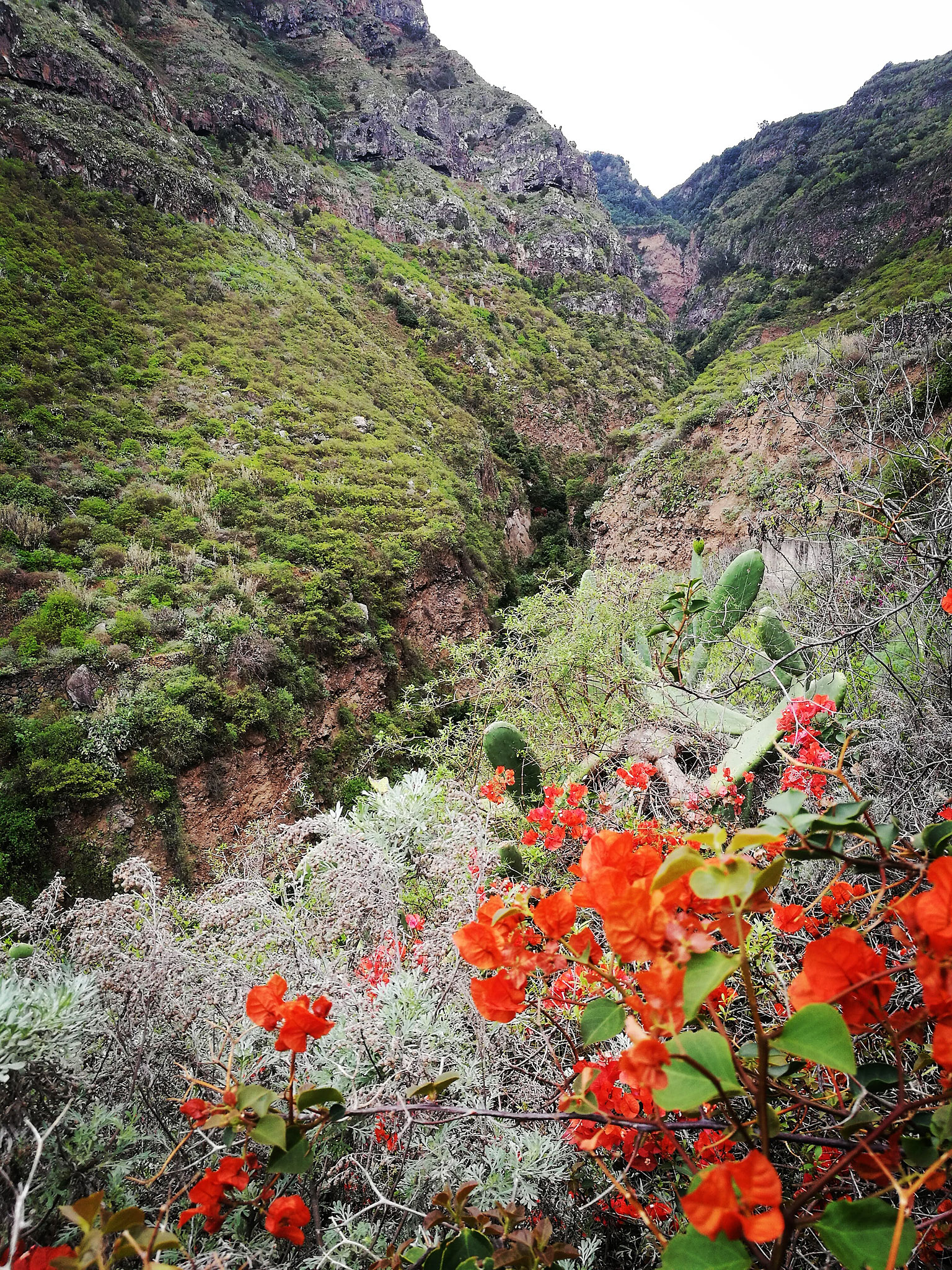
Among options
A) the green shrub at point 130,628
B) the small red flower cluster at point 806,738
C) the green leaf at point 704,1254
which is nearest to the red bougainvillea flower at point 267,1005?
the green leaf at point 704,1254

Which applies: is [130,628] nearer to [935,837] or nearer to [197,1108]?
[197,1108]

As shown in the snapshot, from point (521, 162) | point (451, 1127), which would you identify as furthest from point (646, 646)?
point (521, 162)

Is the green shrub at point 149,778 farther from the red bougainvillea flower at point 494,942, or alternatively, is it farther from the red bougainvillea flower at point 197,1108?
the red bougainvillea flower at point 494,942

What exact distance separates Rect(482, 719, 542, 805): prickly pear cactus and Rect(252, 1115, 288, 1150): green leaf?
2.21 metres

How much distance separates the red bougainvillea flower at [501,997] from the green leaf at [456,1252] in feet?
0.71

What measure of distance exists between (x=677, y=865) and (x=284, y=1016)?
0.56 m

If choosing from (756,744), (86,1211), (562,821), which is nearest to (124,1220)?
(86,1211)

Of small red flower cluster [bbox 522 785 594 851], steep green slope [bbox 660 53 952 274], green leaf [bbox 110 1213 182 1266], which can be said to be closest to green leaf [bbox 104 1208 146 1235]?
green leaf [bbox 110 1213 182 1266]

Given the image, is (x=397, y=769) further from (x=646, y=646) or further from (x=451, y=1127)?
(x=451, y=1127)

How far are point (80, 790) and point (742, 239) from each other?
134 ft

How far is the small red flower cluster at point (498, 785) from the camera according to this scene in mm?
2344

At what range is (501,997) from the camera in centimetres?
63

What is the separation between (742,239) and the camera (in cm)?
3102

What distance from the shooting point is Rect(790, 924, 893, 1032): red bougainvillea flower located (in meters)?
0.47
